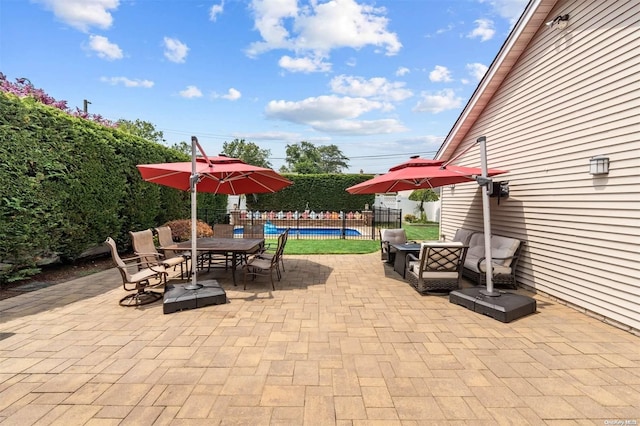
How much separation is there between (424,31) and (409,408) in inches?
→ 374

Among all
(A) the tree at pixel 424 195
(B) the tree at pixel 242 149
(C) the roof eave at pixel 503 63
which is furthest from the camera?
(B) the tree at pixel 242 149

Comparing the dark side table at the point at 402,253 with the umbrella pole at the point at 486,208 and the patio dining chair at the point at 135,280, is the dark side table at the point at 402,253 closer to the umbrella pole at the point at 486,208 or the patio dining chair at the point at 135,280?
the umbrella pole at the point at 486,208

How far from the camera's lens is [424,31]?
28.3 ft

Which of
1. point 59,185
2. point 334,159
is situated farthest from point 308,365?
point 334,159

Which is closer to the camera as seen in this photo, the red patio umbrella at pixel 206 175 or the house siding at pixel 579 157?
the house siding at pixel 579 157

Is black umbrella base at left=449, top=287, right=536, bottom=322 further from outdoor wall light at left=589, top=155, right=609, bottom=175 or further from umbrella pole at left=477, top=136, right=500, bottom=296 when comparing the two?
outdoor wall light at left=589, top=155, right=609, bottom=175

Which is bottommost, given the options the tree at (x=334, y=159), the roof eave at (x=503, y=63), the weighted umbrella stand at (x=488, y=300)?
the weighted umbrella stand at (x=488, y=300)

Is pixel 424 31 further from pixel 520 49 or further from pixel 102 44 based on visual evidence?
pixel 102 44

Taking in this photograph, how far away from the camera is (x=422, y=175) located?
199 inches

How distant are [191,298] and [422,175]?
4120 millimetres

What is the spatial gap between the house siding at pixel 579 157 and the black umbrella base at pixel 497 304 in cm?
99

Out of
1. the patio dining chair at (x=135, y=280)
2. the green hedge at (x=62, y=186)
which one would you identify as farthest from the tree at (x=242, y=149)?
the patio dining chair at (x=135, y=280)

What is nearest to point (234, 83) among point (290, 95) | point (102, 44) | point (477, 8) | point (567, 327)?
point (290, 95)

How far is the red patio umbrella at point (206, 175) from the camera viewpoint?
181 inches
